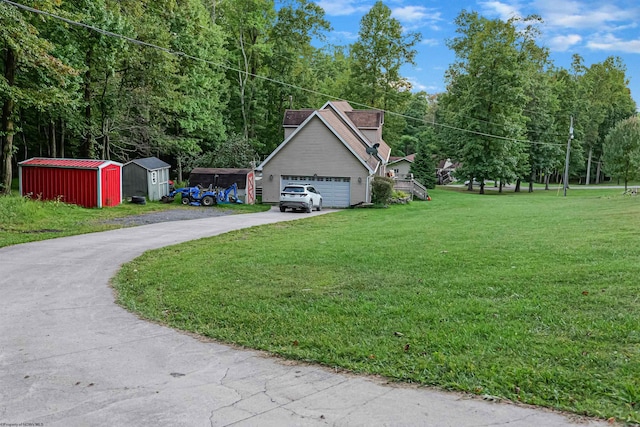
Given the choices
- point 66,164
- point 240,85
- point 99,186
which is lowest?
point 99,186

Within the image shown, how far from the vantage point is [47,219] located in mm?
17141

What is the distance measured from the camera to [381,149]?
3609 cm

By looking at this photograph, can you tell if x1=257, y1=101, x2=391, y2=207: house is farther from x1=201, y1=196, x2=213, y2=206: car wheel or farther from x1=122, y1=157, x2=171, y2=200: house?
x1=122, y1=157, x2=171, y2=200: house

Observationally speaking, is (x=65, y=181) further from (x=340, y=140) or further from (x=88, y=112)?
(x=340, y=140)

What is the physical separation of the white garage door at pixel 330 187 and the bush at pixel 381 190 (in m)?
1.55

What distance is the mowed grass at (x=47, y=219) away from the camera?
13.7 metres

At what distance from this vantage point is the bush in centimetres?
2686

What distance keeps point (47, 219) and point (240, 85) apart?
80.5 ft

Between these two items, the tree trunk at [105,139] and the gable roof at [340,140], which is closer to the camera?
the gable roof at [340,140]

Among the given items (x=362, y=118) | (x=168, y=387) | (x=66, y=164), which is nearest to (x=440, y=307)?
(x=168, y=387)

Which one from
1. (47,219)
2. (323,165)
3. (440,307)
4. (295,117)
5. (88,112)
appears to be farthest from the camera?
(295,117)

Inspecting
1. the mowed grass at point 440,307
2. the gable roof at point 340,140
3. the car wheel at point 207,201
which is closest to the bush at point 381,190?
the gable roof at point 340,140

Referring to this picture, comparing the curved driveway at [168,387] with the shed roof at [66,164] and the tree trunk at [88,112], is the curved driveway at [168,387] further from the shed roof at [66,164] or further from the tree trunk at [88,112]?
the tree trunk at [88,112]

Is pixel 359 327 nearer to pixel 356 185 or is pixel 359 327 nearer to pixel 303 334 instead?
pixel 303 334
